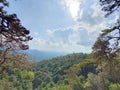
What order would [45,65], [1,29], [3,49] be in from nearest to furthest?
[1,29], [3,49], [45,65]

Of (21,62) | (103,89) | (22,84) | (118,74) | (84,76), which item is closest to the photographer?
(21,62)

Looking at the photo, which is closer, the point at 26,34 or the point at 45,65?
the point at 26,34

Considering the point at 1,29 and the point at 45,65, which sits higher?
the point at 45,65

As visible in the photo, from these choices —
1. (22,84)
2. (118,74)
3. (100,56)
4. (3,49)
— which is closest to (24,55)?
(3,49)

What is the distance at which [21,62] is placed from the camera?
95.2 ft

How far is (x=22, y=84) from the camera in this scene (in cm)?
14075

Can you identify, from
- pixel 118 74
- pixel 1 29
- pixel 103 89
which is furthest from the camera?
pixel 103 89

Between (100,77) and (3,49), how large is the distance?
45.4 metres

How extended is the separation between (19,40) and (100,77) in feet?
162

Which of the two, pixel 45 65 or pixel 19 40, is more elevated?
pixel 45 65

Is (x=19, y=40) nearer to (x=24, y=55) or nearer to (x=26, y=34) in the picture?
(x=26, y=34)

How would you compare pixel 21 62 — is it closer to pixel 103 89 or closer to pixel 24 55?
pixel 24 55

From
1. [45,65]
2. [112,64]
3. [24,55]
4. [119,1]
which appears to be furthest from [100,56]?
[45,65]

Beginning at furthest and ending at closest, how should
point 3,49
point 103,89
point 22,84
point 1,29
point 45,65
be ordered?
point 45,65, point 22,84, point 103,89, point 3,49, point 1,29
